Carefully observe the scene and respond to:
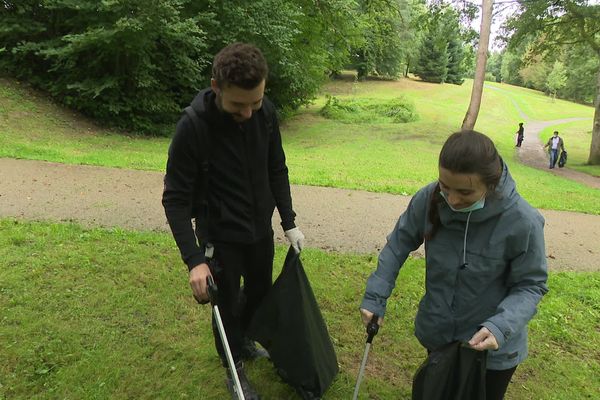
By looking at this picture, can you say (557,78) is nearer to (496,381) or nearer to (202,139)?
(496,381)

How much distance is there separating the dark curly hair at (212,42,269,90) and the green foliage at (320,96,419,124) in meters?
24.9

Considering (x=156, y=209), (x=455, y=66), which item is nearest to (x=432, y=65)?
(x=455, y=66)

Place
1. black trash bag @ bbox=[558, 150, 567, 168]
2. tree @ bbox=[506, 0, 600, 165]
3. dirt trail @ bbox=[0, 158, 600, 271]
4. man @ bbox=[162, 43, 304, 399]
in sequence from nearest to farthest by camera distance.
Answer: man @ bbox=[162, 43, 304, 399]
dirt trail @ bbox=[0, 158, 600, 271]
tree @ bbox=[506, 0, 600, 165]
black trash bag @ bbox=[558, 150, 567, 168]

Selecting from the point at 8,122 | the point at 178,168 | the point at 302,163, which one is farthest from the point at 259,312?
the point at 8,122

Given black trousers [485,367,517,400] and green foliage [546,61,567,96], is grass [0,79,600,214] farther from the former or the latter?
green foliage [546,61,567,96]

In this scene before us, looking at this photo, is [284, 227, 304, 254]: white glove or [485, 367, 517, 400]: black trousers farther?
[284, 227, 304, 254]: white glove

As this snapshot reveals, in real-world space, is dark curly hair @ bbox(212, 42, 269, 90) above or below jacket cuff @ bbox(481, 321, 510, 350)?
above

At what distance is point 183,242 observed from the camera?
2395mm

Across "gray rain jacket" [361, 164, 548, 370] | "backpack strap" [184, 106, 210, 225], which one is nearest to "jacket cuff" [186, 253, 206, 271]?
"backpack strap" [184, 106, 210, 225]

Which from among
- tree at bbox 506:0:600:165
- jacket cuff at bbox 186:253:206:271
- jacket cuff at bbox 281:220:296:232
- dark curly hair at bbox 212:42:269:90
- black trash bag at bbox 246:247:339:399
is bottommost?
black trash bag at bbox 246:247:339:399

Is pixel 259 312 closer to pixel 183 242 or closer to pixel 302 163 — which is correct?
pixel 183 242

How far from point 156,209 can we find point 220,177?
4464 millimetres

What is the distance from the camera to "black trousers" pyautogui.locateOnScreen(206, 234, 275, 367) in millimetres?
2650

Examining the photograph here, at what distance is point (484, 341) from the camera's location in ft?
6.07
